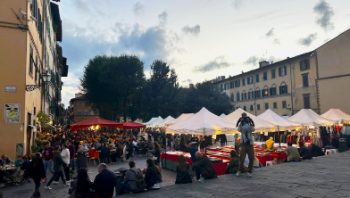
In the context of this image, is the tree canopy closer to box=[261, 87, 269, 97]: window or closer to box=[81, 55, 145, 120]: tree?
box=[81, 55, 145, 120]: tree

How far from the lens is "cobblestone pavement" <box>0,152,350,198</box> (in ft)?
Answer: 28.5

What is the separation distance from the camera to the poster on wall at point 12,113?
1388 cm

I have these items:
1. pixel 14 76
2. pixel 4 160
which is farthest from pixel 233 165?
pixel 14 76

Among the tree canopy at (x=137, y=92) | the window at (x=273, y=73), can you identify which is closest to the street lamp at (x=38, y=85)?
the tree canopy at (x=137, y=92)

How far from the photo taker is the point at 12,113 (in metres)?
14.0

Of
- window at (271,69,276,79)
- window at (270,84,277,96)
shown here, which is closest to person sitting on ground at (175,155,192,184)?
window at (270,84,277,96)

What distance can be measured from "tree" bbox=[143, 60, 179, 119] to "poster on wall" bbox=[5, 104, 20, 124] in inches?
1283

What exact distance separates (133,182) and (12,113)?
785 cm

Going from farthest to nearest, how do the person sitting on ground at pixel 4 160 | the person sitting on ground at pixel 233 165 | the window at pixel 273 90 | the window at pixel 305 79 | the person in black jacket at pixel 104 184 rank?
1. the window at pixel 273 90
2. the window at pixel 305 79
3. the person sitting on ground at pixel 4 160
4. the person sitting on ground at pixel 233 165
5. the person in black jacket at pixel 104 184

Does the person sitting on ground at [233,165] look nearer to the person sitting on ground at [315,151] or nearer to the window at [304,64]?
the person sitting on ground at [315,151]

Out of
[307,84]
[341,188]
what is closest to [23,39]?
[341,188]

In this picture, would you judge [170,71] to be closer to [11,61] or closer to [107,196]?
[11,61]

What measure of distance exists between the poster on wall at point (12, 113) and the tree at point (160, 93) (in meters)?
32.6

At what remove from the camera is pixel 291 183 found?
984 centimetres
